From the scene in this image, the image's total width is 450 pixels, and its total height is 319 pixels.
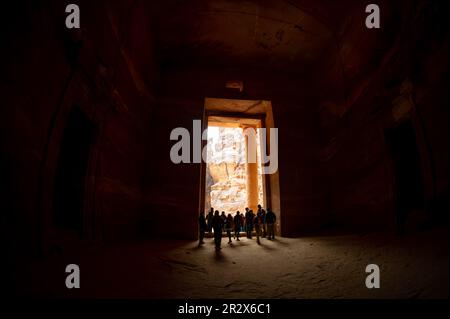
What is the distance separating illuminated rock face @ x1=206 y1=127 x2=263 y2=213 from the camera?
3306cm

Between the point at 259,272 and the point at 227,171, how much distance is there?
31905 mm

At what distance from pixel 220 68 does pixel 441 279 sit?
10247mm

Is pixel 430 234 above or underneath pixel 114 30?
underneath

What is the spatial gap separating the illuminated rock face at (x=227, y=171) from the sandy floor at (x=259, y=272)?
26.6 meters

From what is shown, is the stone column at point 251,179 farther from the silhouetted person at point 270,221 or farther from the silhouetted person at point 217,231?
the silhouetted person at point 217,231

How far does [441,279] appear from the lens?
2686 mm

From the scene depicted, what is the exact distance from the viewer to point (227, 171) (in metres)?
36.3

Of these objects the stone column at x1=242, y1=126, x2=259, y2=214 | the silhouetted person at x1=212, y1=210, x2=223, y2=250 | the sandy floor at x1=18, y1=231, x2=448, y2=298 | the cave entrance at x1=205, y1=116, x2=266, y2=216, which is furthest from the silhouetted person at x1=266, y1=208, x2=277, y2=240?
the cave entrance at x1=205, y1=116, x2=266, y2=216

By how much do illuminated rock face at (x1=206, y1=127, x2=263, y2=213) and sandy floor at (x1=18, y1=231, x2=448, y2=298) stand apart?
87.3 ft

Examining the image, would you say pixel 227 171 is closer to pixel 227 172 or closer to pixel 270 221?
pixel 227 172

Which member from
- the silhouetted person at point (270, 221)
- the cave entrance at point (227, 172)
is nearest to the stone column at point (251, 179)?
the silhouetted person at point (270, 221)

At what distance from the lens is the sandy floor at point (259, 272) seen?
9.63 ft
